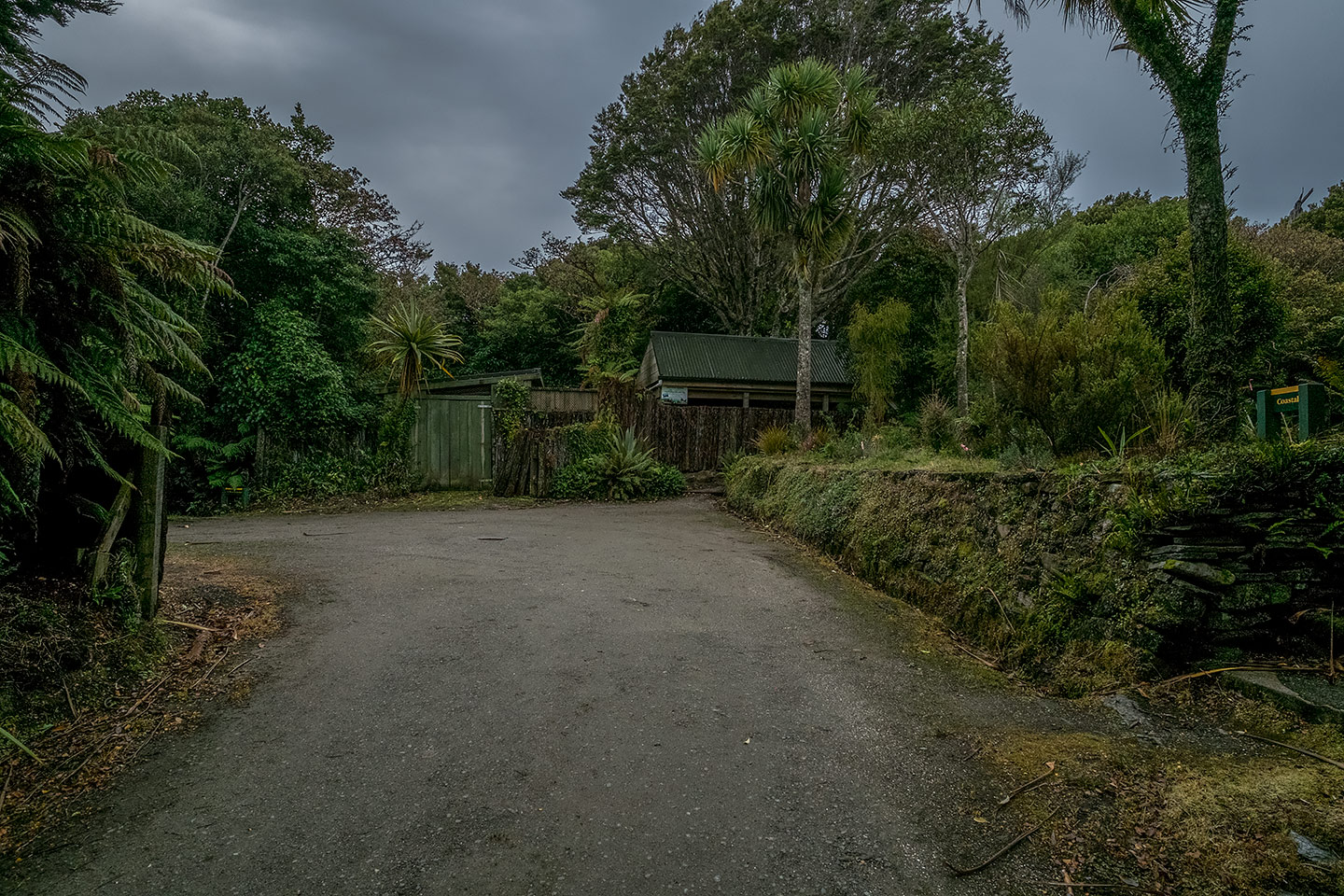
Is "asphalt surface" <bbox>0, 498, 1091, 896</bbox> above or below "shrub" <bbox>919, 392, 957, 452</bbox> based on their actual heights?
below

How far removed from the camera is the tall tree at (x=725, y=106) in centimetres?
1975

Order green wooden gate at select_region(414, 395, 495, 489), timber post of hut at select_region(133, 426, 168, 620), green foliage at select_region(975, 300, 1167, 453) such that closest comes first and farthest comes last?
timber post of hut at select_region(133, 426, 168, 620) → green foliage at select_region(975, 300, 1167, 453) → green wooden gate at select_region(414, 395, 495, 489)

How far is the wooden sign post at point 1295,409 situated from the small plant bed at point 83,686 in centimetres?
606

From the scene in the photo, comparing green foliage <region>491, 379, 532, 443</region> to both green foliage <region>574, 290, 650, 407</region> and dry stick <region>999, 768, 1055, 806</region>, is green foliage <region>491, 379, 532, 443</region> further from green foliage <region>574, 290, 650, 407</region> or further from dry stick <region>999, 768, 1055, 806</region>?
dry stick <region>999, 768, 1055, 806</region>

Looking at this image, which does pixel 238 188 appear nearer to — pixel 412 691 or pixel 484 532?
pixel 484 532

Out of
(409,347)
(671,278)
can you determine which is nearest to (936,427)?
(409,347)

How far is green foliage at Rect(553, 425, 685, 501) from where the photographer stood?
11852 mm

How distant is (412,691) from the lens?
3.30 meters

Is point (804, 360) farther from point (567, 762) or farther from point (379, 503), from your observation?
point (567, 762)

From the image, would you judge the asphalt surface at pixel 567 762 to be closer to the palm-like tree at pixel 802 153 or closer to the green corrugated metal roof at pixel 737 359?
the palm-like tree at pixel 802 153

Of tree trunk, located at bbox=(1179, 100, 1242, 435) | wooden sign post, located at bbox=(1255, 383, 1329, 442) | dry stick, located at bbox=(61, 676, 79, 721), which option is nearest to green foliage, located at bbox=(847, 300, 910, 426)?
tree trunk, located at bbox=(1179, 100, 1242, 435)

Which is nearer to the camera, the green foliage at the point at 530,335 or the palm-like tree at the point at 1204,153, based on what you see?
the palm-like tree at the point at 1204,153

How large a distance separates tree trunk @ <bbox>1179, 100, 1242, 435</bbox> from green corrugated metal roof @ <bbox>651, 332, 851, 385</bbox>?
1426cm

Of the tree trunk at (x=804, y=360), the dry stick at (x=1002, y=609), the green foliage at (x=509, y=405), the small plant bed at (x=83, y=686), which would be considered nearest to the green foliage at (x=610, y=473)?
the green foliage at (x=509, y=405)
